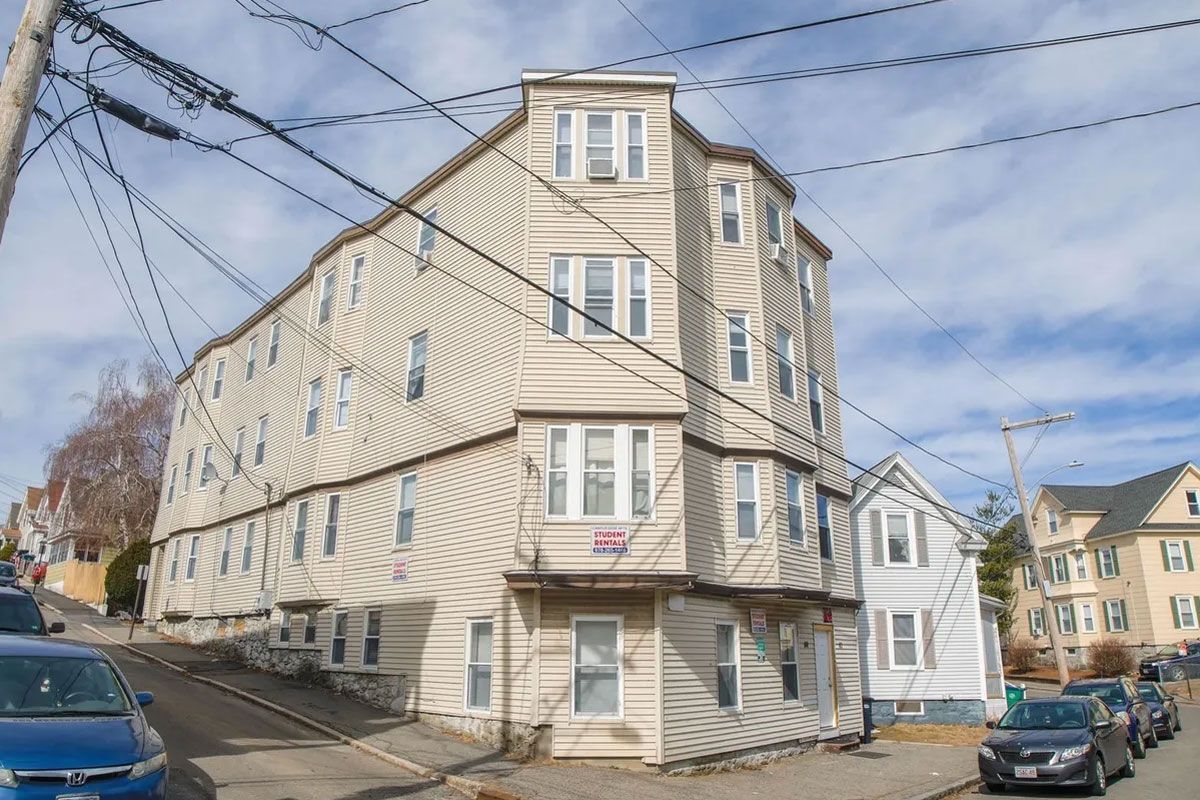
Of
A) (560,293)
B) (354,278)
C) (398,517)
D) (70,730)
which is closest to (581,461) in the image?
(560,293)

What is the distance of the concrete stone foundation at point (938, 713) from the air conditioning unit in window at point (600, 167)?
55.8 ft

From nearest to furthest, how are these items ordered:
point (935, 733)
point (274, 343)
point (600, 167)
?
point (600, 167) → point (935, 733) → point (274, 343)

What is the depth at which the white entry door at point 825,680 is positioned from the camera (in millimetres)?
19672

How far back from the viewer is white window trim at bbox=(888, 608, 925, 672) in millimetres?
25109

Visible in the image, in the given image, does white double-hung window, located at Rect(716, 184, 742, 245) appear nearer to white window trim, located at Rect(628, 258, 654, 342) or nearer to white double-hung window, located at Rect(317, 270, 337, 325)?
white window trim, located at Rect(628, 258, 654, 342)

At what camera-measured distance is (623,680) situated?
48.2 ft

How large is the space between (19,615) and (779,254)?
17.1m

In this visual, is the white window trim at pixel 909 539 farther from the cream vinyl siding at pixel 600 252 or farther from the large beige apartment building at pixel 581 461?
the cream vinyl siding at pixel 600 252

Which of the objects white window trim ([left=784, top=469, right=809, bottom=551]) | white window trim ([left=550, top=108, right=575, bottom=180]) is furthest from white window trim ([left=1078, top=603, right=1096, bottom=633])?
white window trim ([left=550, top=108, right=575, bottom=180])

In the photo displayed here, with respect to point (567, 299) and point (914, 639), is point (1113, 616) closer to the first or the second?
point (914, 639)

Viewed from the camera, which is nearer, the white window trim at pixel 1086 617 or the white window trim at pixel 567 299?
the white window trim at pixel 567 299

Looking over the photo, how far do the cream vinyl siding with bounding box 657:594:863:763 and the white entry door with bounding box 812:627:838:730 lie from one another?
0.94 ft

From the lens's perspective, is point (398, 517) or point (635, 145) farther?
point (398, 517)

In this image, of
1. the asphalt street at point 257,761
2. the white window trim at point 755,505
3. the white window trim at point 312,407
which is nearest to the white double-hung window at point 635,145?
the white window trim at point 755,505
